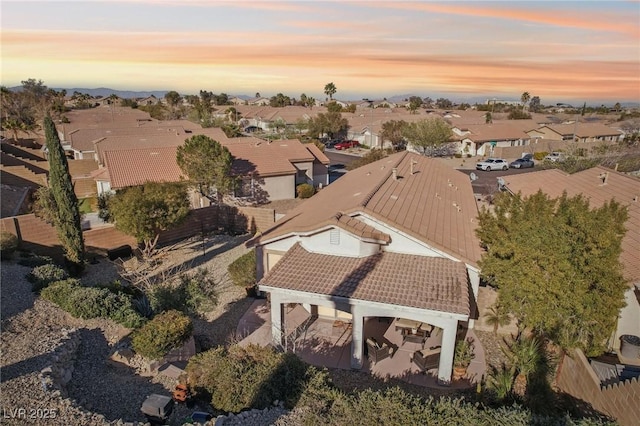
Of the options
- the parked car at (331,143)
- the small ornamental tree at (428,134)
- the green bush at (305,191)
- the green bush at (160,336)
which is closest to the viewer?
the green bush at (160,336)

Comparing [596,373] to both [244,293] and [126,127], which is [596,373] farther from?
[126,127]

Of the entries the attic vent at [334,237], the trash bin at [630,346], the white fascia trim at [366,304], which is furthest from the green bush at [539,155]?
the white fascia trim at [366,304]

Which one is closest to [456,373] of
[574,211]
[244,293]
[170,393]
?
[574,211]

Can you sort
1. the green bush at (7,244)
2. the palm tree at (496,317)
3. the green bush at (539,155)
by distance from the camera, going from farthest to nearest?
the green bush at (539,155)
the green bush at (7,244)
the palm tree at (496,317)

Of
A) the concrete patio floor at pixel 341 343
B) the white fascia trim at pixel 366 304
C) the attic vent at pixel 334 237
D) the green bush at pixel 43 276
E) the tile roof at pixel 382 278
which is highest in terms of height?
the attic vent at pixel 334 237

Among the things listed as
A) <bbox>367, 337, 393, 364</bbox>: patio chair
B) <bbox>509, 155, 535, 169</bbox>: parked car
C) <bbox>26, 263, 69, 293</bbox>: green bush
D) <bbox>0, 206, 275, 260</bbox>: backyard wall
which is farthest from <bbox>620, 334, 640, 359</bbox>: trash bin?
<bbox>509, 155, 535, 169</bbox>: parked car

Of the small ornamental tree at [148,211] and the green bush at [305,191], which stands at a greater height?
the small ornamental tree at [148,211]

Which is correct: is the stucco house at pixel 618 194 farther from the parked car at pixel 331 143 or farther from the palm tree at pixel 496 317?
the parked car at pixel 331 143
